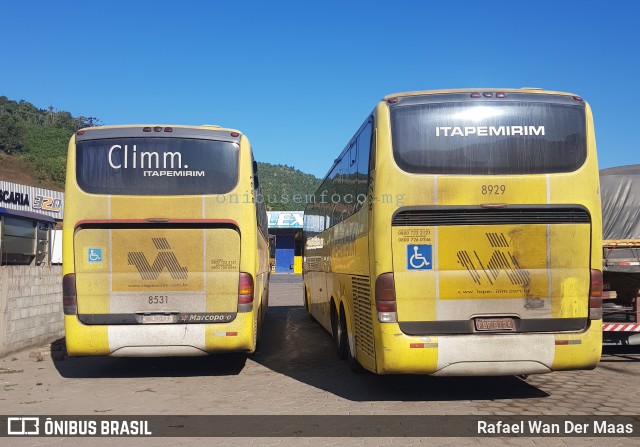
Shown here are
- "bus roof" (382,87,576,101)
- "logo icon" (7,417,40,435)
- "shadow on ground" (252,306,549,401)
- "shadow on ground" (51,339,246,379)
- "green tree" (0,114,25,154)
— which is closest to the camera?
"logo icon" (7,417,40,435)

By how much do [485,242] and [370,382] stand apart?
2.96m

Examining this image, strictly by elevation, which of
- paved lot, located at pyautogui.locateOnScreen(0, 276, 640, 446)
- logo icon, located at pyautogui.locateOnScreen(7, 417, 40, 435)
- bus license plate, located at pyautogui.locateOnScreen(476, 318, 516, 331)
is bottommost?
paved lot, located at pyautogui.locateOnScreen(0, 276, 640, 446)

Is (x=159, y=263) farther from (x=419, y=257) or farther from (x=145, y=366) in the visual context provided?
(x=419, y=257)

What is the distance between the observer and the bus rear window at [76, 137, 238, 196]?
8789 millimetres

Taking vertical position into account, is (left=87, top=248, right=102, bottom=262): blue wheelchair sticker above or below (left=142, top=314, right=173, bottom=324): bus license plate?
above

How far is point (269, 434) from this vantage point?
20.1 feet

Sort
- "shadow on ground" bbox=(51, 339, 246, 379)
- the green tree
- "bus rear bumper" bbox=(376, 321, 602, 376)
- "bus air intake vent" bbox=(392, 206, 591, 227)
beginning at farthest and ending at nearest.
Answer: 1. the green tree
2. "shadow on ground" bbox=(51, 339, 246, 379)
3. "bus air intake vent" bbox=(392, 206, 591, 227)
4. "bus rear bumper" bbox=(376, 321, 602, 376)

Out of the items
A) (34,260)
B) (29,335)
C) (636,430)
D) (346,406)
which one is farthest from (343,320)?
(34,260)

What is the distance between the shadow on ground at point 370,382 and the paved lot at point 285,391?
0.05 ft

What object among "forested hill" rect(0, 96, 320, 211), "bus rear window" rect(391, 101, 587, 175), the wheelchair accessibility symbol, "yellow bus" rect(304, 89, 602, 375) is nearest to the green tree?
"forested hill" rect(0, 96, 320, 211)

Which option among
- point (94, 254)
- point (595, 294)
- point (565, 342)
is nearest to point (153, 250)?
point (94, 254)

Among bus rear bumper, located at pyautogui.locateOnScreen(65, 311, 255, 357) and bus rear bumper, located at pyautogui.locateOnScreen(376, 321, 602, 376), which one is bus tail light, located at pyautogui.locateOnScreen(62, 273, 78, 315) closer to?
bus rear bumper, located at pyautogui.locateOnScreen(65, 311, 255, 357)

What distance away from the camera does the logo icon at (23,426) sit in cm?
631

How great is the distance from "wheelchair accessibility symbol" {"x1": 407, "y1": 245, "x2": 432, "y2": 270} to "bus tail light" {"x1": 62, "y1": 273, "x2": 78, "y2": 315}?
4.77m
